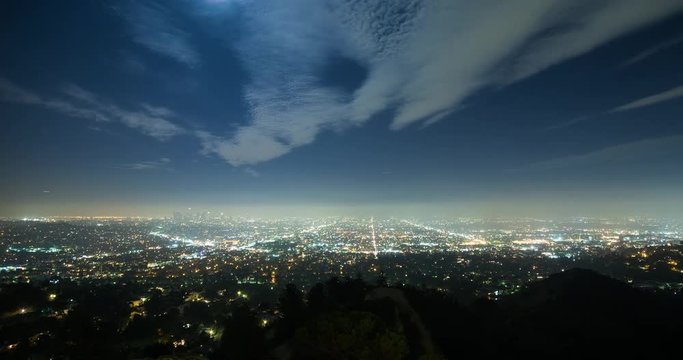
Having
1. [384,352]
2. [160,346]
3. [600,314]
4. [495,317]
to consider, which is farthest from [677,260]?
[160,346]

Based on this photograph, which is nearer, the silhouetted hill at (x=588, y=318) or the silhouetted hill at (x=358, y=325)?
the silhouetted hill at (x=358, y=325)

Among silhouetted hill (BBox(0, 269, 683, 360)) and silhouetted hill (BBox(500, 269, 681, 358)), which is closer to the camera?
silhouetted hill (BBox(0, 269, 683, 360))

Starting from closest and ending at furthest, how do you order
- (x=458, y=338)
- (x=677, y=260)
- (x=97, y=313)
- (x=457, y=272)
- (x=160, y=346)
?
(x=160, y=346)
(x=458, y=338)
(x=97, y=313)
(x=677, y=260)
(x=457, y=272)

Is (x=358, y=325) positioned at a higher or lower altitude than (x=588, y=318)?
higher

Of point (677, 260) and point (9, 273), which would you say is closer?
point (677, 260)

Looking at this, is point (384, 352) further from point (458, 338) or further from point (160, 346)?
point (458, 338)

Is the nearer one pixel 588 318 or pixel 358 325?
pixel 358 325

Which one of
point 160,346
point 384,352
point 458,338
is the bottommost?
point 458,338

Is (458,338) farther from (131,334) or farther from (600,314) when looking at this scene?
(131,334)

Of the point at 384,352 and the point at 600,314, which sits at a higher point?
the point at 384,352

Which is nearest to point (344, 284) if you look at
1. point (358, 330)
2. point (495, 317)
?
point (495, 317)

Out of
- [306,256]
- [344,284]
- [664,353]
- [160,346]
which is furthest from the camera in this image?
[306,256]
